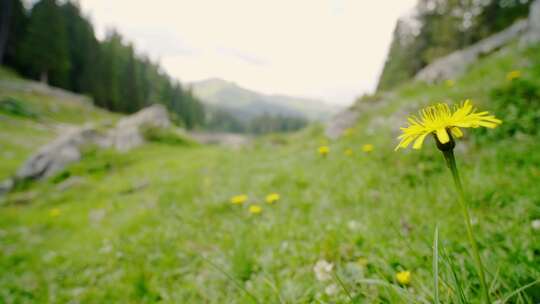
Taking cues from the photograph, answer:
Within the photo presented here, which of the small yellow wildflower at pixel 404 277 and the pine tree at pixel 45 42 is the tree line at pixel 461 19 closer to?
the small yellow wildflower at pixel 404 277

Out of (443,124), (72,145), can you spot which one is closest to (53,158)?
(72,145)

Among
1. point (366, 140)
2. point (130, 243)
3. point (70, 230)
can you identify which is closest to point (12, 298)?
point (130, 243)

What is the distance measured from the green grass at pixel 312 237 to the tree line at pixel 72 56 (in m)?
36.8

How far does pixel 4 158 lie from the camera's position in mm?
12188

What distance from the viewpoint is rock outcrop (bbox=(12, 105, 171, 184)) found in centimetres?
891

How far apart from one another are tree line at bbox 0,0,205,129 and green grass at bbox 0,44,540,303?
36.8 meters

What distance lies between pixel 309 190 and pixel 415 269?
73.0 inches

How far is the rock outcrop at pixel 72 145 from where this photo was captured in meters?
8.91

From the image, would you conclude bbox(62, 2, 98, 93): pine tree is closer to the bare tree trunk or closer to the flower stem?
the bare tree trunk

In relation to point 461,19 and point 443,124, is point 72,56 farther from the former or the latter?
point 443,124

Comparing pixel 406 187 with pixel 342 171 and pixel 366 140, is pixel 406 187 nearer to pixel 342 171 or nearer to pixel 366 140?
pixel 342 171

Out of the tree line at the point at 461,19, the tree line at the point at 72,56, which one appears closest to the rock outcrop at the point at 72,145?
the tree line at the point at 461,19

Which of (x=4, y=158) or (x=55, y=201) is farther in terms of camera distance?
(x=4, y=158)

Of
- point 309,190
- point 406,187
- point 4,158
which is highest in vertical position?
point 406,187
